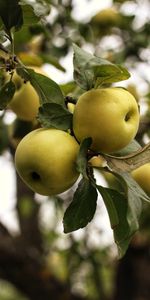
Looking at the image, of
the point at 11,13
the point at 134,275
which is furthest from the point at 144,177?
the point at 134,275

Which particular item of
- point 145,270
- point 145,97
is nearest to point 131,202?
point 145,97

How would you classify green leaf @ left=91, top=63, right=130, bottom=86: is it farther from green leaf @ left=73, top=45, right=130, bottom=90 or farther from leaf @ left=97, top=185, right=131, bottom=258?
leaf @ left=97, top=185, right=131, bottom=258

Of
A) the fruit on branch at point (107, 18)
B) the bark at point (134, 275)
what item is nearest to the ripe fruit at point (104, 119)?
the fruit on branch at point (107, 18)

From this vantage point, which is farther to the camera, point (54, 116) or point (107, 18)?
point (107, 18)

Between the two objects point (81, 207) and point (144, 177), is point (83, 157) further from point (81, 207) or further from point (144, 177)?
point (144, 177)

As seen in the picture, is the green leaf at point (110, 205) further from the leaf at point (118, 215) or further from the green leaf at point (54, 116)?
the green leaf at point (54, 116)

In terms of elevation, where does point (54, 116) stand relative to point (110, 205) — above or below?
above

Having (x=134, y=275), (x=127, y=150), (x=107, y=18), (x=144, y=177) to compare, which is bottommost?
(x=134, y=275)

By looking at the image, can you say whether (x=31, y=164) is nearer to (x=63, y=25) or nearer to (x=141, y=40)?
(x=63, y=25)

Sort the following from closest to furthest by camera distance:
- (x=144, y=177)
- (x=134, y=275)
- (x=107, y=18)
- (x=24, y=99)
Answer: (x=144, y=177), (x=24, y=99), (x=107, y=18), (x=134, y=275)
